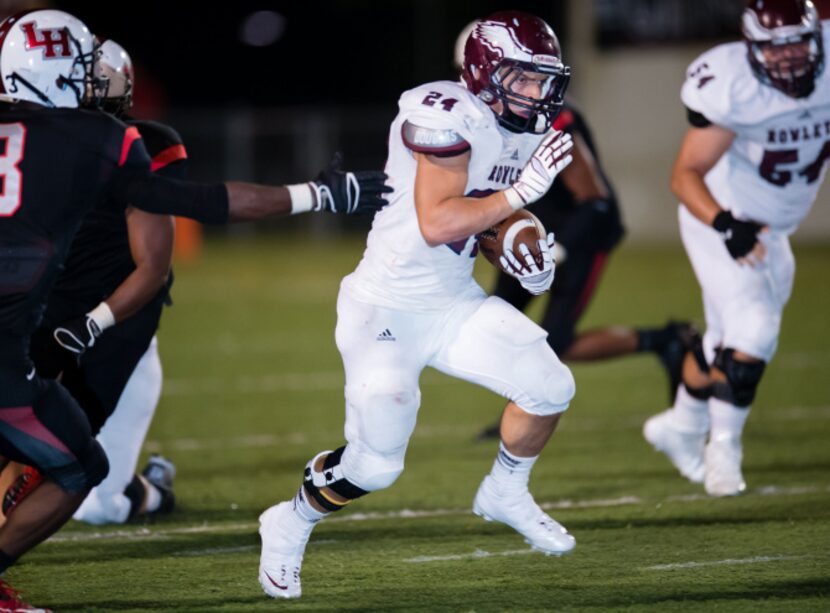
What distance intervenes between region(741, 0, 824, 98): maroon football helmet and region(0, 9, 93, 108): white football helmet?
2545mm

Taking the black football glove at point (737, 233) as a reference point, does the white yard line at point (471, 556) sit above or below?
below

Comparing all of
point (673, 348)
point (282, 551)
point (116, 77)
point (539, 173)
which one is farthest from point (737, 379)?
point (116, 77)

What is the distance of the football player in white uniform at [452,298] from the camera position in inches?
166

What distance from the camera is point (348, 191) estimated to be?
4.07m

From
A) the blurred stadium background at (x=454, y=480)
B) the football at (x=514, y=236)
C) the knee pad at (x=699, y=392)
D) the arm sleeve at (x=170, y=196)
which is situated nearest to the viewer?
the arm sleeve at (x=170, y=196)

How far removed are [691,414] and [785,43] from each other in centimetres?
156

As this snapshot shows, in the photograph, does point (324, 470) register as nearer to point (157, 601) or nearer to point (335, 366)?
point (157, 601)

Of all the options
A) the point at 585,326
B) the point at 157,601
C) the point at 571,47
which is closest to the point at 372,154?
the point at 571,47

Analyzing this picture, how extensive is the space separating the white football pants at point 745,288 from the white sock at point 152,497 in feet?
7.54

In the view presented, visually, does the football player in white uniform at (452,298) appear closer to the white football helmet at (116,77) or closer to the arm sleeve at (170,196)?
the arm sleeve at (170,196)

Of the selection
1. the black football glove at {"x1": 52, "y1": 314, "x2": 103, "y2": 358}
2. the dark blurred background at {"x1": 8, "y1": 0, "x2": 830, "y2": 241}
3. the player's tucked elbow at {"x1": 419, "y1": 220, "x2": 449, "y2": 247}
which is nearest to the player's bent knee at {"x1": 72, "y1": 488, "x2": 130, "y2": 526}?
the black football glove at {"x1": 52, "y1": 314, "x2": 103, "y2": 358}

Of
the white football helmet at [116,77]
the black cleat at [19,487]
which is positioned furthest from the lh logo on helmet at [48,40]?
the black cleat at [19,487]

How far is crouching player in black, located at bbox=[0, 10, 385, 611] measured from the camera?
387 centimetres

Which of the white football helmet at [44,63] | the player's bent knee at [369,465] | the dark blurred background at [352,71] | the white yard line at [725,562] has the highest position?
the white football helmet at [44,63]
